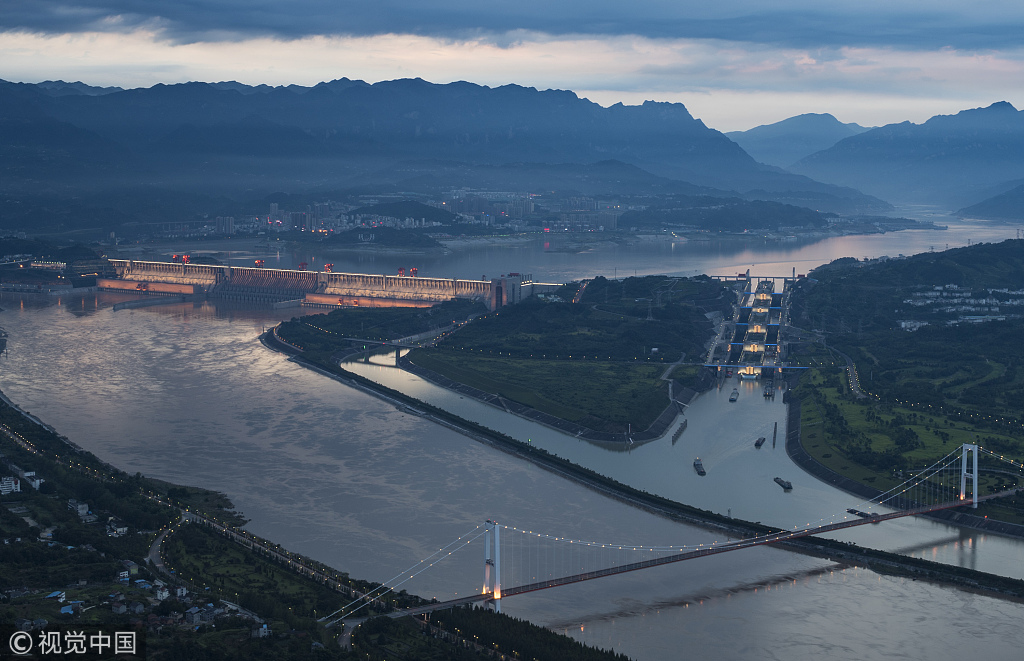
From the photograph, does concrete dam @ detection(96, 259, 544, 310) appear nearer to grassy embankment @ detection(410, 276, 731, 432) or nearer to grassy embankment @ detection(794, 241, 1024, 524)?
grassy embankment @ detection(410, 276, 731, 432)

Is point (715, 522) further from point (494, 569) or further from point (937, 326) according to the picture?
point (937, 326)

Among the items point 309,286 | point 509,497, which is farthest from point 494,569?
point 309,286

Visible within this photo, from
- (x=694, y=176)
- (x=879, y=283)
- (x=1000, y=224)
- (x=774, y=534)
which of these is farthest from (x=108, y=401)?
(x=694, y=176)

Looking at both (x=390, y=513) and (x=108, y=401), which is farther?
(x=108, y=401)

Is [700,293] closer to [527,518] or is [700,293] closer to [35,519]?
[527,518]

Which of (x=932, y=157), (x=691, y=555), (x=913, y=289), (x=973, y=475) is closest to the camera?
(x=691, y=555)

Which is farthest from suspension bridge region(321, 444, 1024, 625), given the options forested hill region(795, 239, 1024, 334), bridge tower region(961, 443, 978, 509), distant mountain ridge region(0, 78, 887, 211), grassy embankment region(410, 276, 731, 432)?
distant mountain ridge region(0, 78, 887, 211)

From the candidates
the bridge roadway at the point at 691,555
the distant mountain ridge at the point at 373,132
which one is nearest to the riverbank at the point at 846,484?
the bridge roadway at the point at 691,555

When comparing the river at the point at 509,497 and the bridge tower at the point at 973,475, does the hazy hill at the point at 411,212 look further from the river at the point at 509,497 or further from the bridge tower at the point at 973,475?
the bridge tower at the point at 973,475
